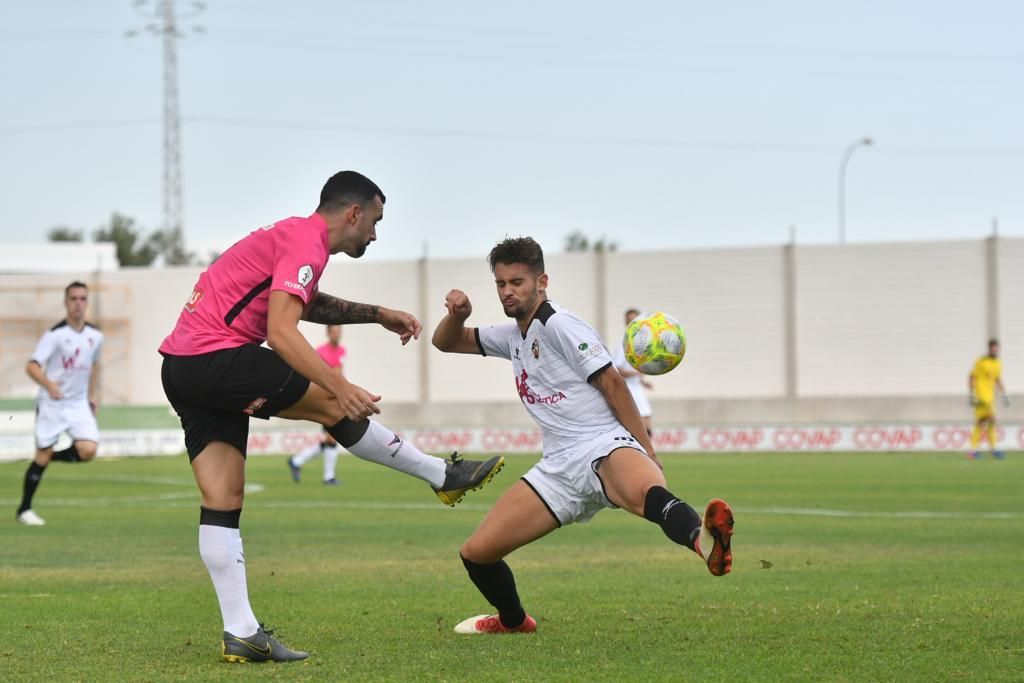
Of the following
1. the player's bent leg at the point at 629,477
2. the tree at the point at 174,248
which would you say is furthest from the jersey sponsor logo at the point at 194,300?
the tree at the point at 174,248

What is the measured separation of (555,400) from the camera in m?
7.59

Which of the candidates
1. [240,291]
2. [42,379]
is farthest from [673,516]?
[42,379]

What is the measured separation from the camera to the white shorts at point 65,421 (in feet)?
53.1

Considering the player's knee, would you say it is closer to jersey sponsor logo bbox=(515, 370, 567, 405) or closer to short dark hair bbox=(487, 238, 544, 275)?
jersey sponsor logo bbox=(515, 370, 567, 405)

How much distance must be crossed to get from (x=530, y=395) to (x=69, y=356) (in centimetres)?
999

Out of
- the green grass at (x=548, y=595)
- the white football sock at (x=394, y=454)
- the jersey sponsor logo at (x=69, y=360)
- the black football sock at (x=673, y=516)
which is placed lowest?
Result: the green grass at (x=548, y=595)

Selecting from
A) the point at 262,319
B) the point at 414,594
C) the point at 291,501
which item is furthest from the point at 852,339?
the point at 262,319

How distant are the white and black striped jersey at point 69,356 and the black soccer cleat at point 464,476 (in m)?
9.71

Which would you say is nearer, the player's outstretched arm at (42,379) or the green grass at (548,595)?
the green grass at (548,595)

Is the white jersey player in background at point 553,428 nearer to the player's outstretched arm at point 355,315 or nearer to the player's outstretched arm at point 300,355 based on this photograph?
the player's outstretched arm at point 355,315

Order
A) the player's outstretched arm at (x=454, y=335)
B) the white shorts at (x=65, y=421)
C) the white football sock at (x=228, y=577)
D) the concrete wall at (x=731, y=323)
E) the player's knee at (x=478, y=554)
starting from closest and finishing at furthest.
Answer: the white football sock at (x=228, y=577)
the player's knee at (x=478, y=554)
the player's outstretched arm at (x=454, y=335)
the white shorts at (x=65, y=421)
the concrete wall at (x=731, y=323)

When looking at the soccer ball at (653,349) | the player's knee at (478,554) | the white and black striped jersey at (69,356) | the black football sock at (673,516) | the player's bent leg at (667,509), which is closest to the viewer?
the player's bent leg at (667,509)

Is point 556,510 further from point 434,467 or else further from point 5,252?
point 5,252

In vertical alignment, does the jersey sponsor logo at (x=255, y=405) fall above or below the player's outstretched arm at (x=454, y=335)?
below
